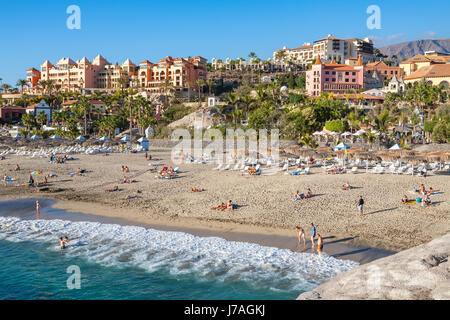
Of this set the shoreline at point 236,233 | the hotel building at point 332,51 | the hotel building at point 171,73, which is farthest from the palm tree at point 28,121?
the hotel building at point 332,51

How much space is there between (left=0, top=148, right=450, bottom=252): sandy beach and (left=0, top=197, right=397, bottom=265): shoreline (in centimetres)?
11

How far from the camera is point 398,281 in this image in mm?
7477

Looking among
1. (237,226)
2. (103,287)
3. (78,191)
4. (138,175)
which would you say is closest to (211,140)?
(138,175)

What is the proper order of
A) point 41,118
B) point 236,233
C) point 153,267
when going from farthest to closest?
point 41,118, point 236,233, point 153,267

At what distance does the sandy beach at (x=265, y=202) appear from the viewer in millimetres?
14680

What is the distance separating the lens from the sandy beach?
14.7 m

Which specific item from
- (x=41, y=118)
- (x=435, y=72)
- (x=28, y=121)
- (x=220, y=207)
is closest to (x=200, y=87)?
(x=41, y=118)

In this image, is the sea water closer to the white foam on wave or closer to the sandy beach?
the white foam on wave

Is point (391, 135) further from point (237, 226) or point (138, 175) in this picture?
point (237, 226)

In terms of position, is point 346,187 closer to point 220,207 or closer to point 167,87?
point 220,207

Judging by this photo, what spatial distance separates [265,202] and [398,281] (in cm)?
1142

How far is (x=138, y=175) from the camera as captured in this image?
27359 mm

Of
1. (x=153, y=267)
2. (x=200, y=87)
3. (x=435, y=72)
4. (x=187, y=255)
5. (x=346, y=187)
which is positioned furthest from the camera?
(x=200, y=87)
